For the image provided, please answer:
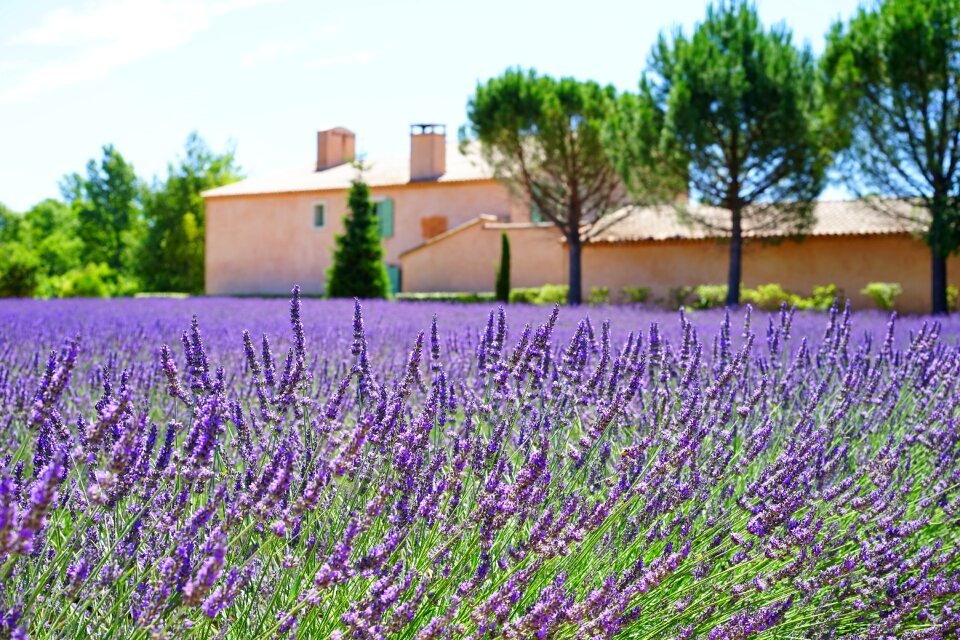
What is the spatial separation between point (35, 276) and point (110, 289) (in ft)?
9.47

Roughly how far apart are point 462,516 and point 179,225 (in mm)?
44056

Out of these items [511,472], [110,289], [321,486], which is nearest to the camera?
[321,486]

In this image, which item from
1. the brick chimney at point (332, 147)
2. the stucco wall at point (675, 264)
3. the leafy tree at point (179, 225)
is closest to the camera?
the stucco wall at point (675, 264)

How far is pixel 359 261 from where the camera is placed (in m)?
24.9

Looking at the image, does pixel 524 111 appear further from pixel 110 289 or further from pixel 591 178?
pixel 110 289

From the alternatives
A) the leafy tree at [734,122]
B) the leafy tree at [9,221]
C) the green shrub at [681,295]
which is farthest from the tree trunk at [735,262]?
the leafy tree at [9,221]

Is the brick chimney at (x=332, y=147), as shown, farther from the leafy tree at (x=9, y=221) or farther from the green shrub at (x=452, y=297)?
the leafy tree at (x=9, y=221)

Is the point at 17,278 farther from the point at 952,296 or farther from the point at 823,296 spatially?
the point at 952,296

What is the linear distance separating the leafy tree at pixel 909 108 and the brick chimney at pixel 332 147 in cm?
2064

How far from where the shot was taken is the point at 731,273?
69.2 ft

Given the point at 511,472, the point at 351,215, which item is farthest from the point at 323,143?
the point at 511,472

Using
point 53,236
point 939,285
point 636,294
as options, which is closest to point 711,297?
point 636,294

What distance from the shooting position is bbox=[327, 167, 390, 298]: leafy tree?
2459 cm

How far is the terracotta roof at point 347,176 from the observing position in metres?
31.3
